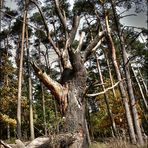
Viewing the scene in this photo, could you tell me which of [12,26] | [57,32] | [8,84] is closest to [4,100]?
[8,84]

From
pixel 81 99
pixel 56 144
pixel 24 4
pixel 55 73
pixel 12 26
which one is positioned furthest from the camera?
pixel 55 73

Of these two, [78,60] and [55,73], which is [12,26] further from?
[78,60]

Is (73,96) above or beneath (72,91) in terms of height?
beneath

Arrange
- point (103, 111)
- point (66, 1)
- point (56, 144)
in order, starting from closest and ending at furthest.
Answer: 1. point (56, 144)
2. point (66, 1)
3. point (103, 111)

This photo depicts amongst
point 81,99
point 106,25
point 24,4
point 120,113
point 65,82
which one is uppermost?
point 24,4

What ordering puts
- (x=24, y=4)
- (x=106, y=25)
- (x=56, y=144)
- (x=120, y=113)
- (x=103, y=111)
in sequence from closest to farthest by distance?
(x=56, y=144), (x=106, y=25), (x=24, y=4), (x=120, y=113), (x=103, y=111)

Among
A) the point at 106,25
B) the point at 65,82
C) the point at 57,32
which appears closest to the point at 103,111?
the point at 57,32

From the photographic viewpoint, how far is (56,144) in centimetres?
535

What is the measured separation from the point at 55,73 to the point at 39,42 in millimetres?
8932

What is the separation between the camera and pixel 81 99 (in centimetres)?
657

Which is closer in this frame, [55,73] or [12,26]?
[12,26]

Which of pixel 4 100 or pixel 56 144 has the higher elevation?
pixel 4 100

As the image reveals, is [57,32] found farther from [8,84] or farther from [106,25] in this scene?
[106,25]

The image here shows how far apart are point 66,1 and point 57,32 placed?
5371 mm
